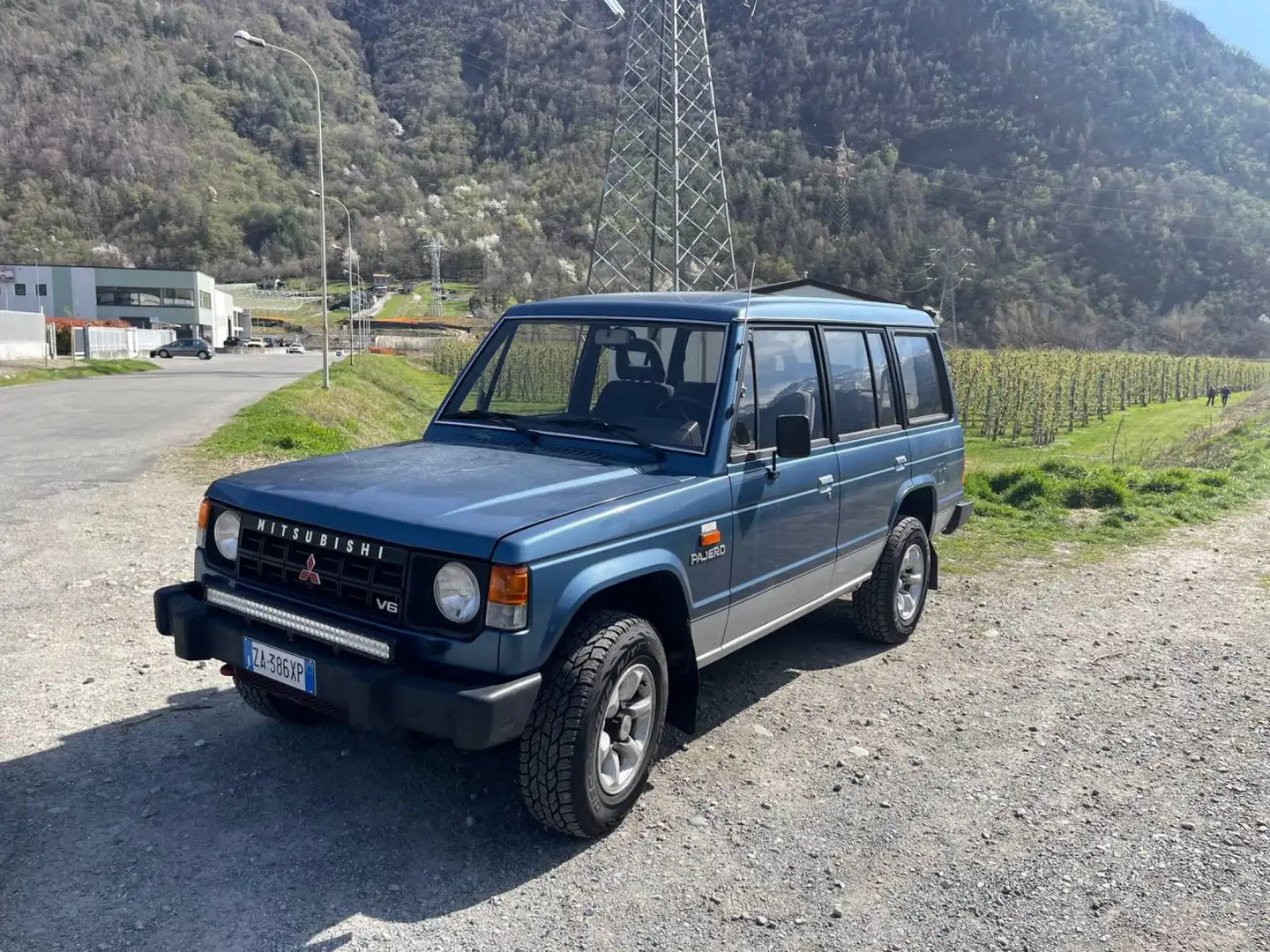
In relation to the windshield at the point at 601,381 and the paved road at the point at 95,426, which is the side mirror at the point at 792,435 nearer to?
the windshield at the point at 601,381

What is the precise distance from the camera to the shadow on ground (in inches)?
125

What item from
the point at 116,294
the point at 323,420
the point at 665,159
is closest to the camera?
the point at 323,420

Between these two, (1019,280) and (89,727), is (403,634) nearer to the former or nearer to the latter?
(89,727)

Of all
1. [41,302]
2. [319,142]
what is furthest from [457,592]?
[41,302]

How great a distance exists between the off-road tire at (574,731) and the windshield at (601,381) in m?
1.14

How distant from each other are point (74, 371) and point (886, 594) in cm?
3738

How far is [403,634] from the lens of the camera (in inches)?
136

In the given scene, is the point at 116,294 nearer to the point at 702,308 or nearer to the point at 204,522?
the point at 204,522

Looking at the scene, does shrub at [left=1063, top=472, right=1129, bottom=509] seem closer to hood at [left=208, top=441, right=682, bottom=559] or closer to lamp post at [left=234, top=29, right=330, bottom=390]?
hood at [left=208, top=441, right=682, bottom=559]

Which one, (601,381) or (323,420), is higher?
(601,381)

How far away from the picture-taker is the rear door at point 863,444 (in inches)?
214

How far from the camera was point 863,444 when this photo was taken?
5637 millimetres

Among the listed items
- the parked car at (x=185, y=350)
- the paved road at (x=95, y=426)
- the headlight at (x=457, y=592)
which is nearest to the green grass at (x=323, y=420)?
the paved road at (x=95, y=426)

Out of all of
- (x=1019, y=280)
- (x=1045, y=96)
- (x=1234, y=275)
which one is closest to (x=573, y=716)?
(x=1019, y=280)
